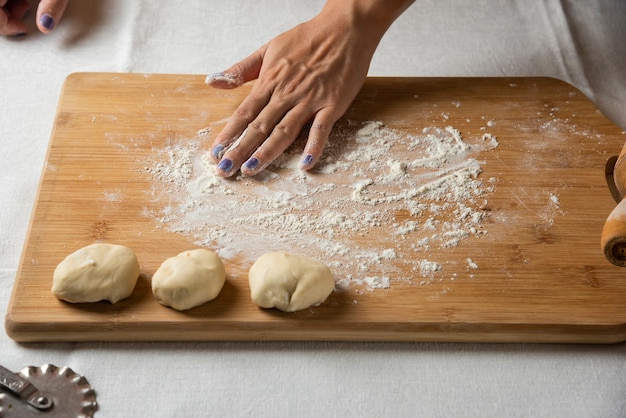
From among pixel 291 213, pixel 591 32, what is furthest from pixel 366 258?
pixel 591 32

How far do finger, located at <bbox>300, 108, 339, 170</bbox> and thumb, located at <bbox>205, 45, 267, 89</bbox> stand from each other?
0.23 meters

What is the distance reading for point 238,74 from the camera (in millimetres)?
1834

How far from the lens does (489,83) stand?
1.93 meters

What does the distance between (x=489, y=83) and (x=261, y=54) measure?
2.03 ft

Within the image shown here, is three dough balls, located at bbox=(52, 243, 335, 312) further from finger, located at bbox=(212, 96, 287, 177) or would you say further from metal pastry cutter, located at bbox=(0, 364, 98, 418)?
finger, located at bbox=(212, 96, 287, 177)

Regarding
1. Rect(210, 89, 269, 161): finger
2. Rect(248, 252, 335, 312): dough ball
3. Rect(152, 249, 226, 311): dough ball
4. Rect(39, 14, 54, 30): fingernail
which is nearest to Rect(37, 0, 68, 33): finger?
Rect(39, 14, 54, 30): fingernail

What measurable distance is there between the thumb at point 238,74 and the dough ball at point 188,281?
0.59 meters

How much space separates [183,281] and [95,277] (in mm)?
168

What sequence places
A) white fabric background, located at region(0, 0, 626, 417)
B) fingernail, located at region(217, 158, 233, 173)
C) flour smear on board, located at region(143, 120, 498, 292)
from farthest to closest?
fingernail, located at region(217, 158, 233, 173)
flour smear on board, located at region(143, 120, 498, 292)
white fabric background, located at region(0, 0, 626, 417)

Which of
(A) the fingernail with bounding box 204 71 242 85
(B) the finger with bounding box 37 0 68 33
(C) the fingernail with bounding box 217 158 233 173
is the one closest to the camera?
Answer: (C) the fingernail with bounding box 217 158 233 173

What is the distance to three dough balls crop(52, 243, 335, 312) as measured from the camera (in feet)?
4.37

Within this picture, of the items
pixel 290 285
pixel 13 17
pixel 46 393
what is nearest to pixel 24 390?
pixel 46 393

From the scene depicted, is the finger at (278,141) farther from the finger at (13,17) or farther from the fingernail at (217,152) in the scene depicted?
the finger at (13,17)

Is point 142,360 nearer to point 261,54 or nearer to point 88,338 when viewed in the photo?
point 88,338
